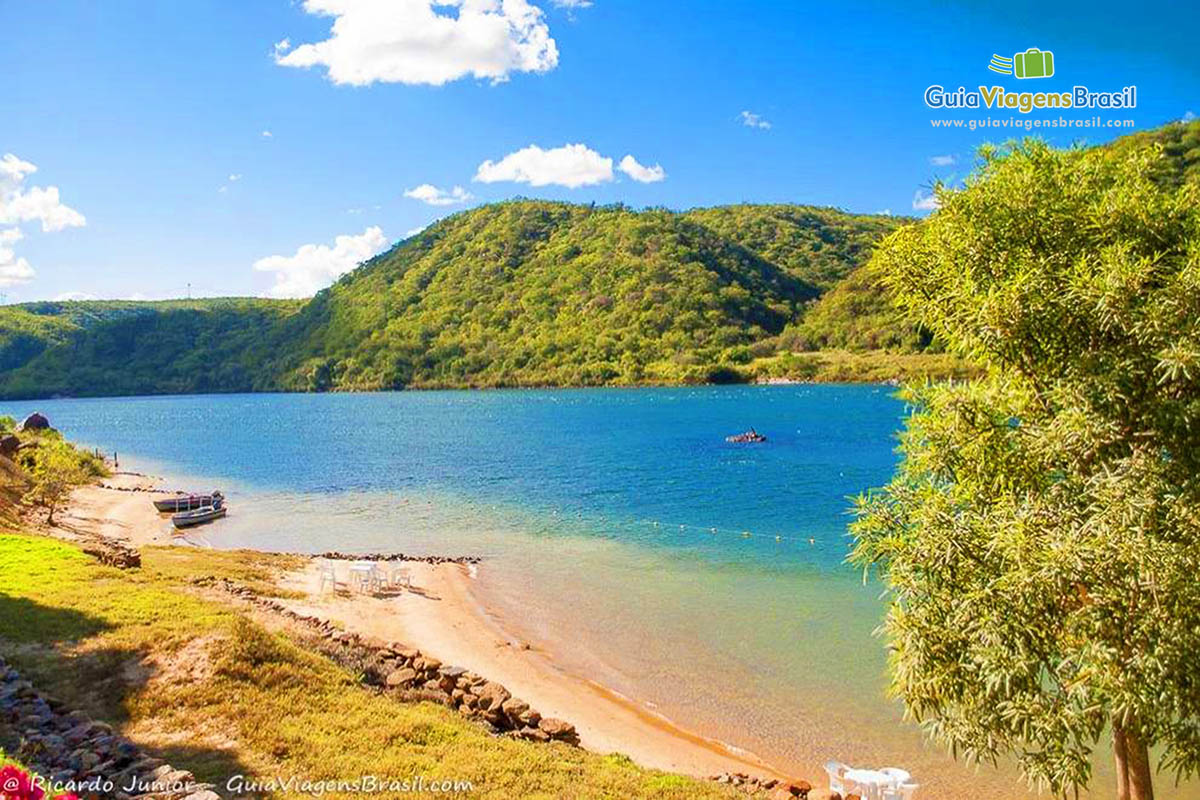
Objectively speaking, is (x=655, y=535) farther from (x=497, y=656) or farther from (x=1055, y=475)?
(x=1055, y=475)

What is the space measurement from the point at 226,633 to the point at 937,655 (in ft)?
42.9

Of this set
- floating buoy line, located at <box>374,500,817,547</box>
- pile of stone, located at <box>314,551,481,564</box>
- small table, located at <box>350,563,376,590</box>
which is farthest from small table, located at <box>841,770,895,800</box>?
pile of stone, located at <box>314,551,481,564</box>

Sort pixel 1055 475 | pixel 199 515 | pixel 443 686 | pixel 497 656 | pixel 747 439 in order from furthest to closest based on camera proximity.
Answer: pixel 747 439
pixel 199 515
pixel 497 656
pixel 443 686
pixel 1055 475

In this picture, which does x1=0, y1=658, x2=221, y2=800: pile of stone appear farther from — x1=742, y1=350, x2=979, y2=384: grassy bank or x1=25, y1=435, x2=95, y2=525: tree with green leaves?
x1=742, y1=350, x2=979, y2=384: grassy bank

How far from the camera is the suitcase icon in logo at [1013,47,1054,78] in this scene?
17578mm

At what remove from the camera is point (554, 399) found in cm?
17175

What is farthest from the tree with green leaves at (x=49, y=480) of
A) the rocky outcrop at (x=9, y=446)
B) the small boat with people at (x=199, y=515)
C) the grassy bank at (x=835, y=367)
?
the grassy bank at (x=835, y=367)

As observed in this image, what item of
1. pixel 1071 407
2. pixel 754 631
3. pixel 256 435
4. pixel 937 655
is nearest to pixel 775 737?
pixel 754 631

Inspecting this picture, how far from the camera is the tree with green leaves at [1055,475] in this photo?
310 inches

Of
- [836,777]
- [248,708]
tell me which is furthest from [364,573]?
[836,777]

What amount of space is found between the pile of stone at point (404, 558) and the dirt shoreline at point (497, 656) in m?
1.06

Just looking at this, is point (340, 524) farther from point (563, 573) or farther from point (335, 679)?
point (335, 679)

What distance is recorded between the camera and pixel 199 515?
4838 centimetres

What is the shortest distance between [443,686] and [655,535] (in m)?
26.3
